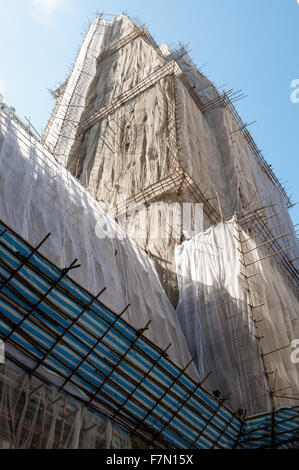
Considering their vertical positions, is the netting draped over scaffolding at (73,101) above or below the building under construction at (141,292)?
above

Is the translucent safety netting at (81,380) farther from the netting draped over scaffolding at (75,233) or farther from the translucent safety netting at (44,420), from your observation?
the netting draped over scaffolding at (75,233)

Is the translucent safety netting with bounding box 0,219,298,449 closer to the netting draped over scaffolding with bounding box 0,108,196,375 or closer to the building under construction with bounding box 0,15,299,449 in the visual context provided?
the building under construction with bounding box 0,15,299,449

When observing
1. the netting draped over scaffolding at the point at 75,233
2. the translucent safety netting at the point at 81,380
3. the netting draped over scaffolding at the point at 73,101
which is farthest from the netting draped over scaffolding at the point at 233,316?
the netting draped over scaffolding at the point at 73,101

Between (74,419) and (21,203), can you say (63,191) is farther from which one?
(74,419)

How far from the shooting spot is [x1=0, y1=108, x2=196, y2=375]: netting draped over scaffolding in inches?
355

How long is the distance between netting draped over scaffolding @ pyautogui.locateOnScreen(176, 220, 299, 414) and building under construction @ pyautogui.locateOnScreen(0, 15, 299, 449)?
32 mm

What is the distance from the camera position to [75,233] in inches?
394

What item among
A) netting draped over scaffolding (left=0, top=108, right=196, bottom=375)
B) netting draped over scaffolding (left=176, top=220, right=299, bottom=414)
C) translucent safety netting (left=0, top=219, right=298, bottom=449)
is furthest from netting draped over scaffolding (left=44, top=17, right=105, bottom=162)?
translucent safety netting (left=0, top=219, right=298, bottom=449)

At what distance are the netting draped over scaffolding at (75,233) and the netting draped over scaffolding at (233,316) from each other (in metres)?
0.57

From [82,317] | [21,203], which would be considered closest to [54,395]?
[82,317]

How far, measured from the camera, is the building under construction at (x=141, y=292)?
6.49m

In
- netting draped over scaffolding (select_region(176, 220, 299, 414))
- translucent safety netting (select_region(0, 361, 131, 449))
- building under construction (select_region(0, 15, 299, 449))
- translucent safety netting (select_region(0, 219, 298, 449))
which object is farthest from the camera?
netting draped over scaffolding (select_region(176, 220, 299, 414))

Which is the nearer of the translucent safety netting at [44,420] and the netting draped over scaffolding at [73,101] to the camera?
the translucent safety netting at [44,420]

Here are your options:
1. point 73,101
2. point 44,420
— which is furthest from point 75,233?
point 73,101
